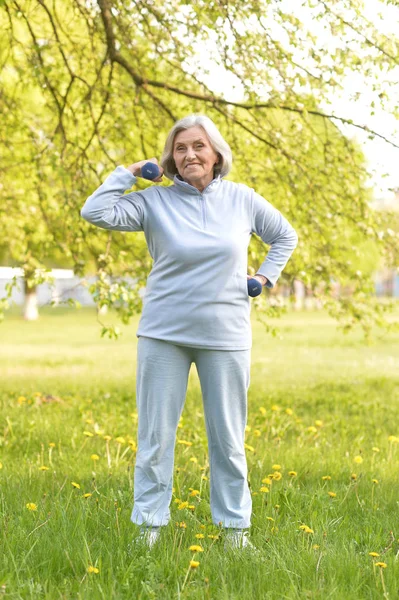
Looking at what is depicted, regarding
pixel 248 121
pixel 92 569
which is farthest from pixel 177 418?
pixel 248 121

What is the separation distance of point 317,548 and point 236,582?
1.56 ft

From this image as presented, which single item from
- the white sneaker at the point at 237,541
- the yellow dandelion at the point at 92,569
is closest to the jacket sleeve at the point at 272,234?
the white sneaker at the point at 237,541

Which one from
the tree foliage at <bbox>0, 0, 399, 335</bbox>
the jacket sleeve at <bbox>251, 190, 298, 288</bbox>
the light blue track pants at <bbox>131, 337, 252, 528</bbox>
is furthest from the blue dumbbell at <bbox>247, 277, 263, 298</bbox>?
the tree foliage at <bbox>0, 0, 399, 335</bbox>

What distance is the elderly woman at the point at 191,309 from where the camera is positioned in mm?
3430

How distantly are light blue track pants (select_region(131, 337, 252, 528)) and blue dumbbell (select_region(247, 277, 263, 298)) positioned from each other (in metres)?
0.27

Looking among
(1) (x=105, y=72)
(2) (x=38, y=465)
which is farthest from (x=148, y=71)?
(2) (x=38, y=465)

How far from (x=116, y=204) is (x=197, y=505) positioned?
5.45 ft

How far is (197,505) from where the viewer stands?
4.04 meters

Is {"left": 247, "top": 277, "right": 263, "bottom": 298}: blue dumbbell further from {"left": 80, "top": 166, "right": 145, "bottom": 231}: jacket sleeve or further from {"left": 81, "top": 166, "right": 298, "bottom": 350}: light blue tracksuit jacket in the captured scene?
{"left": 80, "top": 166, "right": 145, "bottom": 231}: jacket sleeve

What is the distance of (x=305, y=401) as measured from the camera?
28.7 ft

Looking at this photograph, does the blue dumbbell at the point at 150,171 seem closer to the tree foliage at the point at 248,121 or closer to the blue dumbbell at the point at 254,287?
the blue dumbbell at the point at 254,287

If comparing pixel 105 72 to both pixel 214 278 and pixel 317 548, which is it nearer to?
pixel 214 278

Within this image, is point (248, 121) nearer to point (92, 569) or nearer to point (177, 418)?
point (177, 418)

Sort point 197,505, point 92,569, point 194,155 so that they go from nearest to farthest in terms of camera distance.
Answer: point 92,569 < point 194,155 < point 197,505
